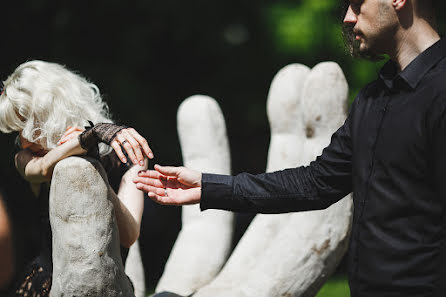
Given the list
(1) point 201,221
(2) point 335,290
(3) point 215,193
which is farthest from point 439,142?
(2) point 335,290

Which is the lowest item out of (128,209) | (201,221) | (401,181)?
(201,221)

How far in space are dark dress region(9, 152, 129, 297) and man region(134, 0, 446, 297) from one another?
948 millimetres

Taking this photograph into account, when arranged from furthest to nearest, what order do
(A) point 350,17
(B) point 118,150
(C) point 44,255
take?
1. (C) point 44,255
2. (B) point 118,150
3. (A) point 350,17

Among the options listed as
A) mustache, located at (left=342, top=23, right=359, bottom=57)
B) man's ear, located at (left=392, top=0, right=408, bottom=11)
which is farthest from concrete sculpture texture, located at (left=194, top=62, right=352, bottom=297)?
man's ear, located at (left=392, top=0, right=408, bottom=11)

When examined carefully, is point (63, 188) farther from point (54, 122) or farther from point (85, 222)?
point (54, 122)

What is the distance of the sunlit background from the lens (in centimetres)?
503

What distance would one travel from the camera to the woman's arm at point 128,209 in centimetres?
218

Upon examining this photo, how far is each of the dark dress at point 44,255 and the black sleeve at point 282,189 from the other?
0.64 m

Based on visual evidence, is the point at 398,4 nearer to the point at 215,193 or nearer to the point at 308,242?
the point at 215,193

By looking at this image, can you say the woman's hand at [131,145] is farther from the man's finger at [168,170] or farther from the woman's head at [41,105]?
the woman's head at [41,105]

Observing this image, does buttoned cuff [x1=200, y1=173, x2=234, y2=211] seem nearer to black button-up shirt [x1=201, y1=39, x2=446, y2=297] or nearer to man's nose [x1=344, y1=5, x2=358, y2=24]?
black button-up shirt [x1=201, y1=39, x2=446, y2=297]

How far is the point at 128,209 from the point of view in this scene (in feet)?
7.53

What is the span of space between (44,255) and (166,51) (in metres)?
3.30

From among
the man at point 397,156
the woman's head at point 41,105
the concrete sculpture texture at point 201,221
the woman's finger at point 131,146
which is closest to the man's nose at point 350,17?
the man at point 397,156
